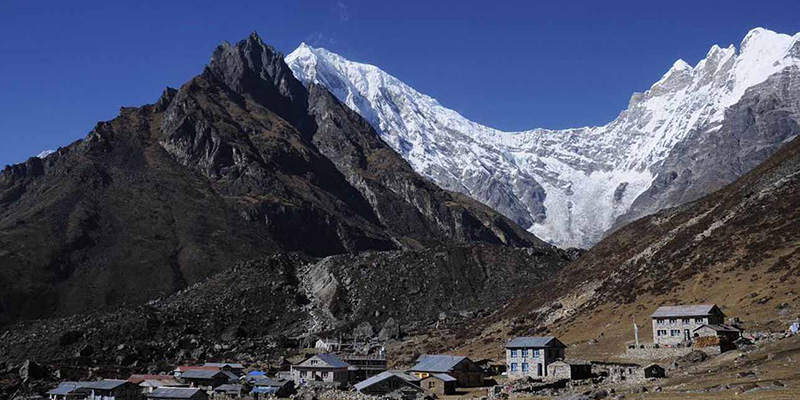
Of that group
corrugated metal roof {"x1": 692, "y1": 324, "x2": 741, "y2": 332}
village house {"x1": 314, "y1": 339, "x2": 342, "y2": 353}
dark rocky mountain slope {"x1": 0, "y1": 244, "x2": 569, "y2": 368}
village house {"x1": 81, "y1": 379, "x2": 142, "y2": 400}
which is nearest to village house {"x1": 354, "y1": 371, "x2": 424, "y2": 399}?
village house {"x1": 81, "y1": 379, "x2": 142, "y2": 400}

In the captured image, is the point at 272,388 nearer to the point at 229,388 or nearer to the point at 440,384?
the point at 229,388

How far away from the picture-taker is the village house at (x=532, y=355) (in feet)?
313

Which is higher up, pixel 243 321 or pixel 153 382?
pixel 243 321

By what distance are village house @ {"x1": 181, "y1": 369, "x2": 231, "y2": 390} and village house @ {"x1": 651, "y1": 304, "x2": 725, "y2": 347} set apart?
194 feet

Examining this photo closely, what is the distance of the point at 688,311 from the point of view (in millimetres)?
92938

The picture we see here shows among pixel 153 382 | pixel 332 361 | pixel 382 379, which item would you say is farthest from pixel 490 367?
pixel 153 382

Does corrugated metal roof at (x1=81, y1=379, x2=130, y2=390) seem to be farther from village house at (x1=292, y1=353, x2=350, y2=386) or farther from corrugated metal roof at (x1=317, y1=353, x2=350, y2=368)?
corrugated metal roof at (x1=317, y1=353, x2=350, y2=368)

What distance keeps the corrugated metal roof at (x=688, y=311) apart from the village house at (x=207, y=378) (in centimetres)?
6005

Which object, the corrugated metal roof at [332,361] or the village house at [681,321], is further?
the corrugated metal roof at [332,361]

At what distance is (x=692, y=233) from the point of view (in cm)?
14150

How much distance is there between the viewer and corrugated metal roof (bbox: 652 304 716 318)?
296ft

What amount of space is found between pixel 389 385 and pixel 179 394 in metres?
27.6

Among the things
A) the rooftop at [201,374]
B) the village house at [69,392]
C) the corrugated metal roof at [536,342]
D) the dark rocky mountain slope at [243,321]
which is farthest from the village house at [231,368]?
the corrugated metal roof at [536,342]

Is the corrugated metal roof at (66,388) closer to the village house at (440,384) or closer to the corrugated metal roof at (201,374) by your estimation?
the corrugated metal roof at (201,374)
